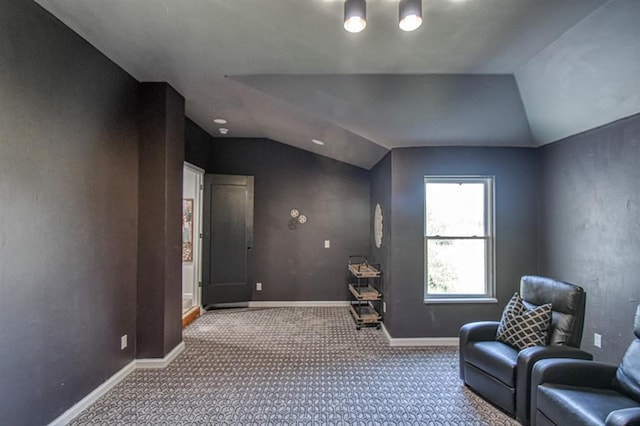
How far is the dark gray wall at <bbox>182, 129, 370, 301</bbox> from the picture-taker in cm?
570

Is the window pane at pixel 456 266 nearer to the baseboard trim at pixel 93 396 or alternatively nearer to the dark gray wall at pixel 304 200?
the dark gray wall at pixel 304 200

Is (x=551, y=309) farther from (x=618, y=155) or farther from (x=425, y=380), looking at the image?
(x=618, y=155)

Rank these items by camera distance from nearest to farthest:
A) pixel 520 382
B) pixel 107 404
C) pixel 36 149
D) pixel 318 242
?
1. pixel 36 149
2. pixel 520 382
3. pixel 107 404
4. pixel 318 242

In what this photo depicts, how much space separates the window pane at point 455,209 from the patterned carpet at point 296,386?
1.44 meters

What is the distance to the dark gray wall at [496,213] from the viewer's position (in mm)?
3865

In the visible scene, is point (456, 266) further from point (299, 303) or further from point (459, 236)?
point (299, 303)

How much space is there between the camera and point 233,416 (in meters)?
2.42

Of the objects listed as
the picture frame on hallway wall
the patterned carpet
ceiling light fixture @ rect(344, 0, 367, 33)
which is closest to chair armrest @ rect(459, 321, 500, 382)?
the patterned carpet

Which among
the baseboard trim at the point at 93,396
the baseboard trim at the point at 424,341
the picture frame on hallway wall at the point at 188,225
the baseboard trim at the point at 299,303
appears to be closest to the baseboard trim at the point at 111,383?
the baseboard trim at the point at 93,396

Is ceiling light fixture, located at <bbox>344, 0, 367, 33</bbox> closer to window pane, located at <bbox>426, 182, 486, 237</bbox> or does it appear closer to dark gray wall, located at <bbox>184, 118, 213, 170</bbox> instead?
window pane, located at <bbox>426, 182, 486, 237</bbox>

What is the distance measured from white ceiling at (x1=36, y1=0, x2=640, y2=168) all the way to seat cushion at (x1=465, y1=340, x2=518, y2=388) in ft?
7.32

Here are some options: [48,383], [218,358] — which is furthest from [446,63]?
[48,383]

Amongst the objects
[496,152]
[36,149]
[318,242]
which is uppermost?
[496,152]

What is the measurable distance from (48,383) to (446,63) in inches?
156
